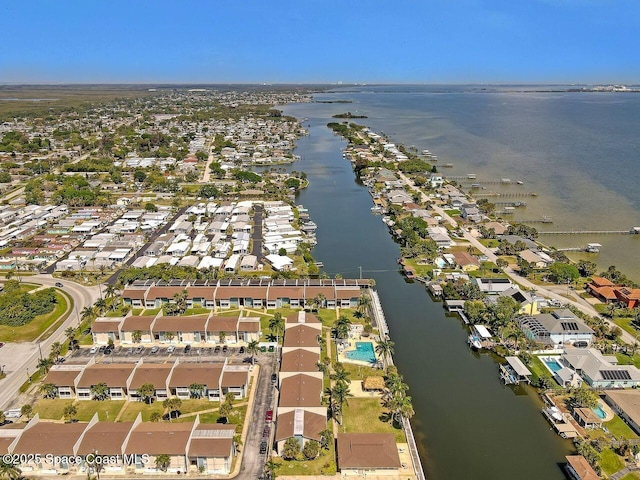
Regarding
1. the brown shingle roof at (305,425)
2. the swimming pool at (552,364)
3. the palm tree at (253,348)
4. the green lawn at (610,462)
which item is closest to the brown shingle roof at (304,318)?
the palm tree at (253,348)

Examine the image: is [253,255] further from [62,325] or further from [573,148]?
[573,148]

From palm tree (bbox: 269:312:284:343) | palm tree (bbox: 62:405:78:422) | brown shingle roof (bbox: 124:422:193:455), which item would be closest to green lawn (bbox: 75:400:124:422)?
palm tree (bbox: 62:405:78:422)

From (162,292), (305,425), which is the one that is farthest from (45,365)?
(305,425)

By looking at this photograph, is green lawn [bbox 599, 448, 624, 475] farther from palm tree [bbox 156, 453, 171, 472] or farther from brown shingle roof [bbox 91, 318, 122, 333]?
brown shingle roof [bbox 91, 318, 122, 333]

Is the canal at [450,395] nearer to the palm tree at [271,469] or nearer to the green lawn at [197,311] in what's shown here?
the palm tree at [271,469]

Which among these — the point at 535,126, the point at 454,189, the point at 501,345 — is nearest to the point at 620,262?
the point at 501,345
